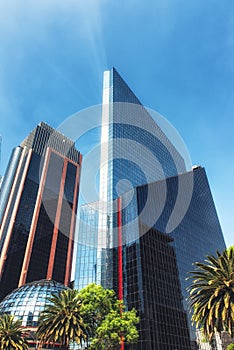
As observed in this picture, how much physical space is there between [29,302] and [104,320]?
23382 millimetres

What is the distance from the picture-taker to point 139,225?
233 ft

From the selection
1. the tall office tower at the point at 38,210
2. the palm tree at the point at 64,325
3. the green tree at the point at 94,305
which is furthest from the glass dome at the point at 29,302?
the tall office tower at the point at 38,210

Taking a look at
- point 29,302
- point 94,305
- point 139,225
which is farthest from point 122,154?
point 94,305

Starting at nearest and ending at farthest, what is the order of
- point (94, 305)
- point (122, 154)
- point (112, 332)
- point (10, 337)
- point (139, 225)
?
1. point (112, 332)
2. point (10, 337)
3. point (94, 305)
4. point (139, 225)
5. point (122, 154)

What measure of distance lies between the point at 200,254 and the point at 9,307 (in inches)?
2697

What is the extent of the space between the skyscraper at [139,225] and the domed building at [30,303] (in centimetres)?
981

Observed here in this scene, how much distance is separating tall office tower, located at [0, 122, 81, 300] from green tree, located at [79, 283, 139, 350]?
78839 millimetres

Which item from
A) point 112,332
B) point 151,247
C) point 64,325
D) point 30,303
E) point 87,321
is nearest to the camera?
point 64,325

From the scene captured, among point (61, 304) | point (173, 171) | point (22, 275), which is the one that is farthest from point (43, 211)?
point (61, 304)

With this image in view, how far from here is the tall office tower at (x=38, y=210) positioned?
119938mm

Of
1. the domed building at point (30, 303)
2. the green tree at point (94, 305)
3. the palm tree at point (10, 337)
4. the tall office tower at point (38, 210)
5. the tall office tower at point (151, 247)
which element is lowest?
the palm tree at point (10, 337)

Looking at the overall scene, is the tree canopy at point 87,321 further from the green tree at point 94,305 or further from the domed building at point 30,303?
the domed building at point 30,303

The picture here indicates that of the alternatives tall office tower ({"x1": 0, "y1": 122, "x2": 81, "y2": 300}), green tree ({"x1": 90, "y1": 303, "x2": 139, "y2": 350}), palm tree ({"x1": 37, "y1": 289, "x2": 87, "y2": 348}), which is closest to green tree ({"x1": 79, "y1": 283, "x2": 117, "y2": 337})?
green tree ({"x1": 90, "y1": 303, "x2": 139, "y2": 350})

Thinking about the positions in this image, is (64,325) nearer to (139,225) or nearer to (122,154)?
(139,225)
